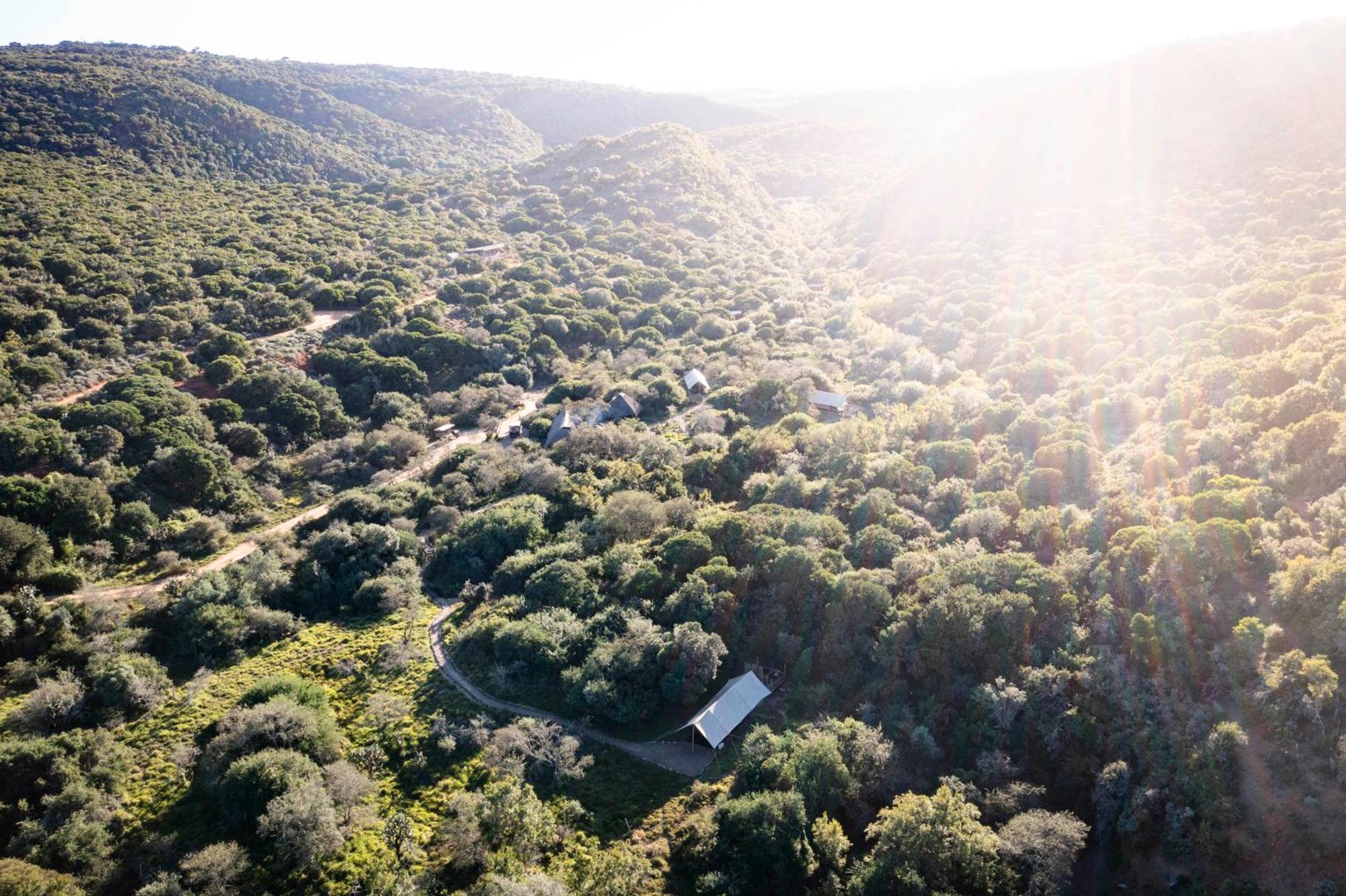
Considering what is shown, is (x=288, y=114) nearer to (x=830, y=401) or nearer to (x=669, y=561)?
(x=830, y=401)

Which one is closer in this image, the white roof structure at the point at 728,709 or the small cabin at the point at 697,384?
the white roof structure at the point at 728,709

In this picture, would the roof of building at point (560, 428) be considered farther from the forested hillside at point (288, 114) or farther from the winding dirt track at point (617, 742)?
the forested hillside at point (288, 114)

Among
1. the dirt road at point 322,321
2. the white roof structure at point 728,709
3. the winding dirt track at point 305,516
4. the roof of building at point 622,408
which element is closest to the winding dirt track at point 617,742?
the white roof structure at point 728,709

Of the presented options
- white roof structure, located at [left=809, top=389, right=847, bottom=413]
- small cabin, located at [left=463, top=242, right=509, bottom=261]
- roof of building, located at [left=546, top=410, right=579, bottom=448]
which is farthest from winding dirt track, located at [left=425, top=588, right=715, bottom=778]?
small cabin, located at [left=463, top=242, right=509, bottom=261]

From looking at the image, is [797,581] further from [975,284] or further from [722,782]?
[975,284]

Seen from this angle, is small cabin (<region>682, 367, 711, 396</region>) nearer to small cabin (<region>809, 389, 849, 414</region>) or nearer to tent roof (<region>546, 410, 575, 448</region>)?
small cabin (<region>809, 389, 849, 414</region>)
